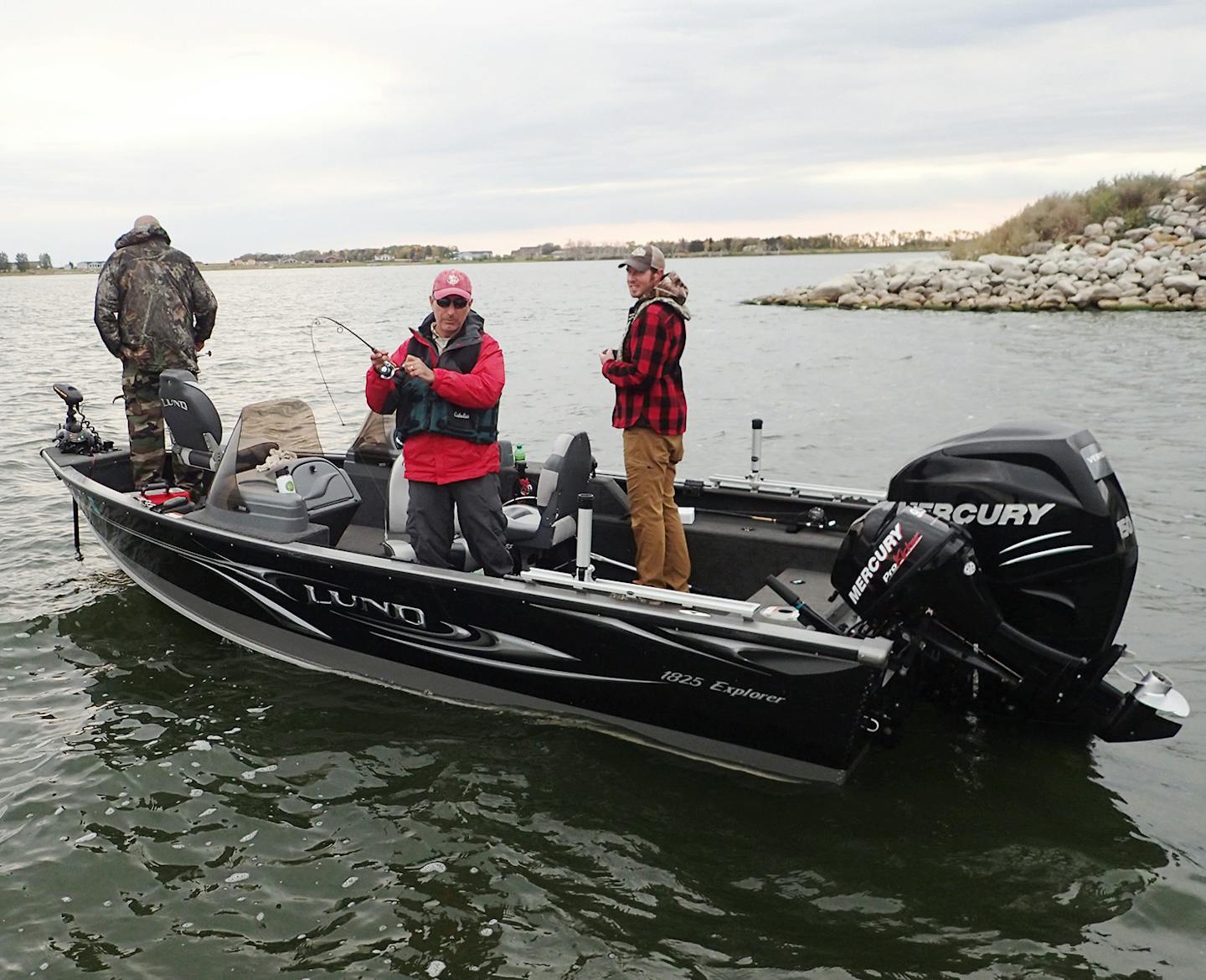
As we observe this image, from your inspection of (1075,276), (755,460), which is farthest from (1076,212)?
(755,460)

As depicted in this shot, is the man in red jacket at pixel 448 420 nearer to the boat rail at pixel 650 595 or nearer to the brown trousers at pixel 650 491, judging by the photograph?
the boat rail at pixel 650 595

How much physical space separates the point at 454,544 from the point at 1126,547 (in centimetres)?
290

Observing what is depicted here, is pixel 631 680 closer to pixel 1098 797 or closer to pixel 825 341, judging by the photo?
pixel 1098 797

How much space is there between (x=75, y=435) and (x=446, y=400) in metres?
4.01

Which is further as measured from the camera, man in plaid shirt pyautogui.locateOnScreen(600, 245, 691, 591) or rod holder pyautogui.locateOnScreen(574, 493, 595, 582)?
man in plaid shirt pyautogui.locateOnScreen(600, 245, 691, 591)

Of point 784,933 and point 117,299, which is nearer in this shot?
point 784,933

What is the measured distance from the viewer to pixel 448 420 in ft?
13.9

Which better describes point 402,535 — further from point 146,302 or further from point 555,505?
point 146,302

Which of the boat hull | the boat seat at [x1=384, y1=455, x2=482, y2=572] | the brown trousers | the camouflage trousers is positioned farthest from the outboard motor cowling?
the camouflage trousers

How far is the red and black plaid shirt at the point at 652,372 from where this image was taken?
4.62m

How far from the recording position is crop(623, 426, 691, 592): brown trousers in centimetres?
481

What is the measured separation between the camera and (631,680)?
13.4 ft

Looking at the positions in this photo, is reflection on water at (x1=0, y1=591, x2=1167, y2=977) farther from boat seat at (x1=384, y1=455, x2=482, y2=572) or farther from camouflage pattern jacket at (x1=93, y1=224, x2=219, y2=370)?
camouflage pattern jacket at (x1=93, y1=224, x2=219, y2=370)

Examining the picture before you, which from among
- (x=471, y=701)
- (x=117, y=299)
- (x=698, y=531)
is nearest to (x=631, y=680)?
(x=471, y=701)
